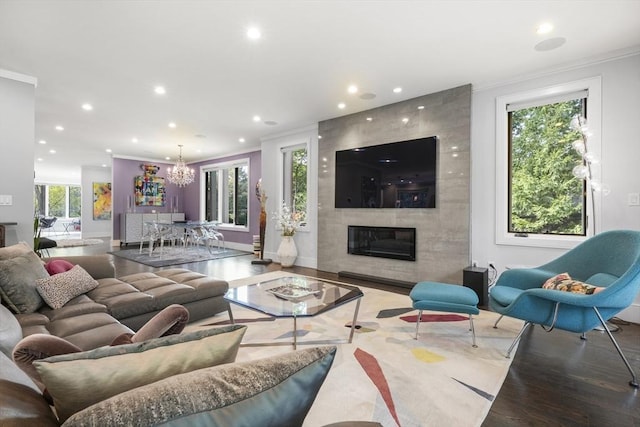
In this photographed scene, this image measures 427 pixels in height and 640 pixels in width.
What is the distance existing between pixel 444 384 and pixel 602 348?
5.46 ft

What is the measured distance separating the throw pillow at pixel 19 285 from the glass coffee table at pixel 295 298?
4.40 feet

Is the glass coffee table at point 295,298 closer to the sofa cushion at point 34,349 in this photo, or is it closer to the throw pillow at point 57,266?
the sofa cushion at point 34,349

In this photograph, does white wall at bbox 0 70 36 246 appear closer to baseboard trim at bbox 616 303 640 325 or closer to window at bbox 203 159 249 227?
window at bbox 203 159 249 227

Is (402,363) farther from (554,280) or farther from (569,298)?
(554,280)

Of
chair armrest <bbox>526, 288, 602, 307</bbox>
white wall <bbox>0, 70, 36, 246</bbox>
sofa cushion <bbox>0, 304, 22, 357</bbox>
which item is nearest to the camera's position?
sofa cushion <bbox>0, 304, 22, 357</bbox>

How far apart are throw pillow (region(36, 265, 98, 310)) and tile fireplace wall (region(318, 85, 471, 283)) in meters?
3.73

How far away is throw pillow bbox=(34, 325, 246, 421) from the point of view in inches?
24.3

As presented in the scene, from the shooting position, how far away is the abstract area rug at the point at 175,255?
21.1ft

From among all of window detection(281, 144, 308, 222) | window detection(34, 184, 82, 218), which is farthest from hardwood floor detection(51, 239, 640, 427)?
window detection(34, 184, 82, 218)

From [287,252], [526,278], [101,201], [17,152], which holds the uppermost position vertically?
[17,152]

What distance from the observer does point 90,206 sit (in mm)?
11367

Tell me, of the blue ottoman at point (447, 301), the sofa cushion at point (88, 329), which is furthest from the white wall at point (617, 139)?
the sofa cushion at point (88, 329)

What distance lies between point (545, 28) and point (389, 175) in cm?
255

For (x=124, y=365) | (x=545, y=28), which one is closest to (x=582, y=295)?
(x=545, y=28)
